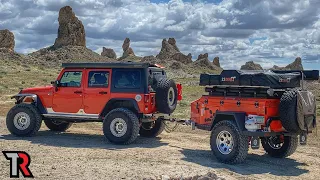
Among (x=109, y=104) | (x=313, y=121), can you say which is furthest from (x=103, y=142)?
(x=313, y=121)

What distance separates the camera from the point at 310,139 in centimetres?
1504

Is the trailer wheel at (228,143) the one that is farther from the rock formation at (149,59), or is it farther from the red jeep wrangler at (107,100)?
the rock formation at (149,59)

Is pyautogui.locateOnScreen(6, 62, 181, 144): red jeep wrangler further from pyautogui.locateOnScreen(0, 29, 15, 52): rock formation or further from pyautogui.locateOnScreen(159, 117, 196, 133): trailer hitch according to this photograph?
pyautogui.locateOnScreen(0, 29, 15, 52): rock formation

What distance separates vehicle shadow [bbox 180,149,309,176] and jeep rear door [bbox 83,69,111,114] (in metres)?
2.86

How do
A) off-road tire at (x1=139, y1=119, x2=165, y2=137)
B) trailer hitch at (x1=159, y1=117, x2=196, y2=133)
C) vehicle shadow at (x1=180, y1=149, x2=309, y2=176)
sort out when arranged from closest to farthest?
1. vehicle shadow at (x1=180, y1=149, x2=309, y2=176)
2. trailer hitch at (x1=159, y1=117, x2=196, y2=133)
3. off-road tire at (x1=139, y1=119, x2=165, y2=137)

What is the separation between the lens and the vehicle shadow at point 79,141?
12.4m

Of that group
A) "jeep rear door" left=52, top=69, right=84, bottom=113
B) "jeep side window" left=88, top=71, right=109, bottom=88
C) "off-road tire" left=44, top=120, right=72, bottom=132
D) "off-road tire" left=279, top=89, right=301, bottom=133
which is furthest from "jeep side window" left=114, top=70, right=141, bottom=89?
"off-road tire" left=279, top=89, right=301, bottom=133

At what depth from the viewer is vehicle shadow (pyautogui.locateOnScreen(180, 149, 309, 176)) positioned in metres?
10.2

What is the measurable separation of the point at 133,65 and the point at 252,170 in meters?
4.59

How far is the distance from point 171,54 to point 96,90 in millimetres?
125382

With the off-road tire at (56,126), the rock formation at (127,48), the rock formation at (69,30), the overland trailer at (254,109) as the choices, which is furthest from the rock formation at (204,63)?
the overland trailer at (254,109)

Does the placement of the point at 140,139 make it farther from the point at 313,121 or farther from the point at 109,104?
the point at 313,121

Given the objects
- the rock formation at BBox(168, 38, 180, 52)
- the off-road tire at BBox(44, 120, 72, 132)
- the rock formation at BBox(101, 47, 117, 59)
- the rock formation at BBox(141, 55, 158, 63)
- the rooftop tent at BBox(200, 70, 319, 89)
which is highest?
the rock formation at BBox(168, 38, 180, 52)

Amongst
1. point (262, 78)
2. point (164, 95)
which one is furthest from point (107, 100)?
point (262, 78)
